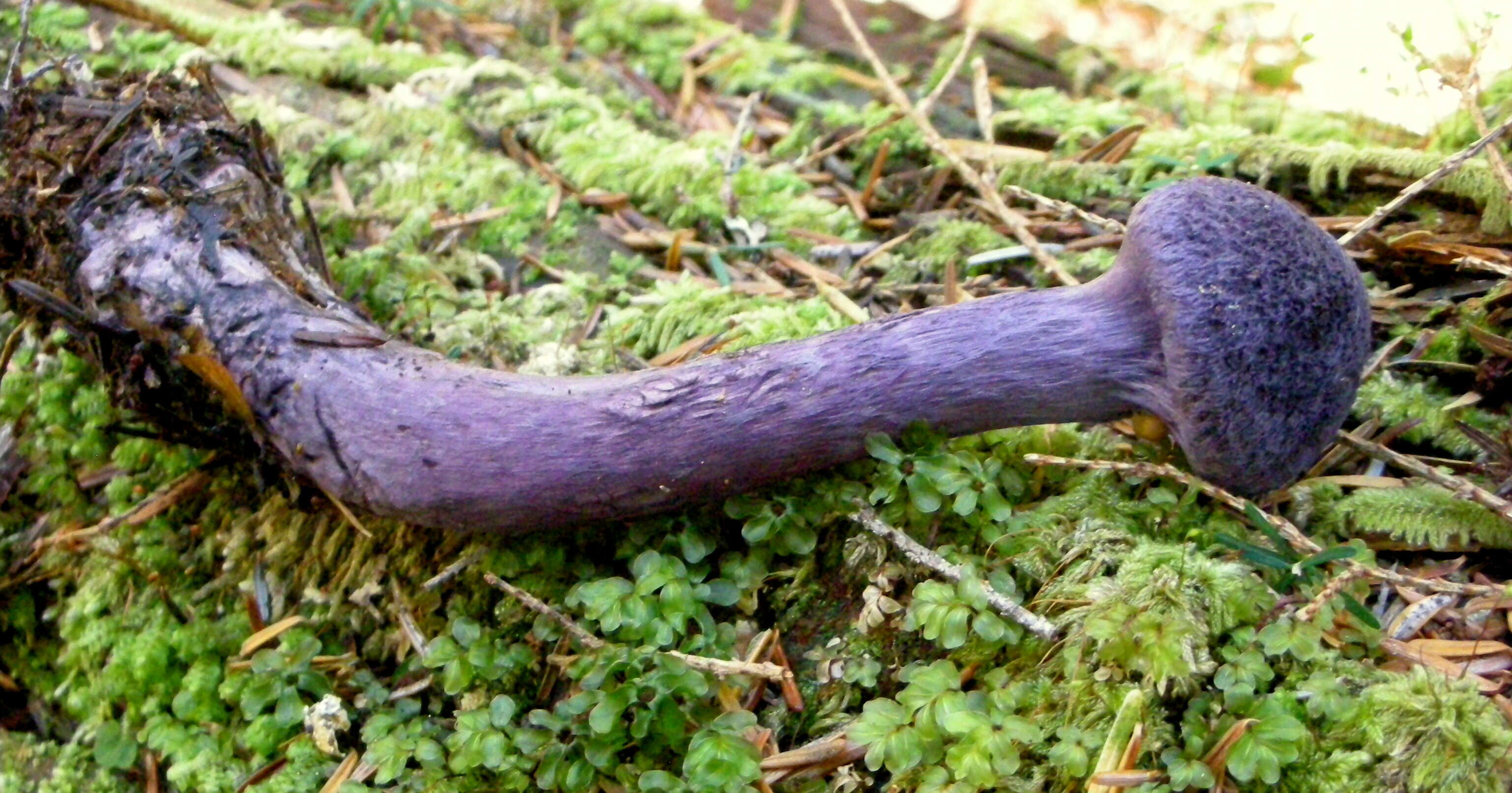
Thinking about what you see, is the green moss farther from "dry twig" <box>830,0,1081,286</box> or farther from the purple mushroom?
"dry twig" <box>830,0,1081,286</box>

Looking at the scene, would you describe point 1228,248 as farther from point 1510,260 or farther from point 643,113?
point 643,113

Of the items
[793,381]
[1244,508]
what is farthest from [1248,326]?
[793,381]

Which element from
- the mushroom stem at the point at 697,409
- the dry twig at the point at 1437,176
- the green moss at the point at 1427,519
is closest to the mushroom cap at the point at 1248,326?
the mushroom stem at the point at 697,409

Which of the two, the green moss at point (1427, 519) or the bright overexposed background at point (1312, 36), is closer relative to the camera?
the green moss at point (1427, 519)

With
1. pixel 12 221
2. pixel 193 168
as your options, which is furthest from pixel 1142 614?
pixel 12 221

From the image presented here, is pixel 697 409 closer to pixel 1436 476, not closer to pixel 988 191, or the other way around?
pixel 988 191

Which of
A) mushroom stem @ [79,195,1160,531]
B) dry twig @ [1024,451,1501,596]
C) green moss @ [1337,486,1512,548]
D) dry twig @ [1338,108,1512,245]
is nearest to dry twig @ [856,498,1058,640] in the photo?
mushroom stem @ [79,195,1160,531]

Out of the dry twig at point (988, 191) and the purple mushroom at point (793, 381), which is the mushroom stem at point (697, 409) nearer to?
the purple mushroom at point (793, 381)
